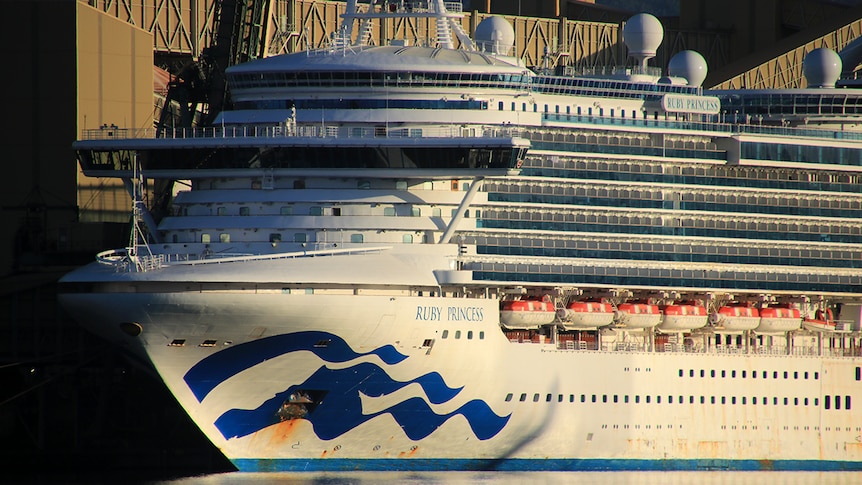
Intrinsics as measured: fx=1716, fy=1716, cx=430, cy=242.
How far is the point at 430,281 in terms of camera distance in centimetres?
4962

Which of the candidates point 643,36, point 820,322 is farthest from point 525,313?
point 643,36

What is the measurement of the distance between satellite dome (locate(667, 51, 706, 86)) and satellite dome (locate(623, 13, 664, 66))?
1367 mm

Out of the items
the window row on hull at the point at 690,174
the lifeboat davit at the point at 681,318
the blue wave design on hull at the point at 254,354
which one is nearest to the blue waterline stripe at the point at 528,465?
the blue wave design on hull at the point at 254,354

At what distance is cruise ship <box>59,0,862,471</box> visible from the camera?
48.3 meters

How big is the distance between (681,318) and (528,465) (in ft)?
24.3

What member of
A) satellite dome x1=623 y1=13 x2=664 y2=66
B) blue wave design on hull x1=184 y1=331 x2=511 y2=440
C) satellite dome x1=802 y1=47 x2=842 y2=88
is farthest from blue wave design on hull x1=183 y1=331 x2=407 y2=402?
satellite dome x1=802 y1=47 x2=842 y2=88

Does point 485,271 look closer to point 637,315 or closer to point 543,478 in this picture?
point 637,315

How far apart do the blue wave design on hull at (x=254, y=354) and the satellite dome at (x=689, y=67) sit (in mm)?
19991

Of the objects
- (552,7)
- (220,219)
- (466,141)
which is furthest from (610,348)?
(552,7)

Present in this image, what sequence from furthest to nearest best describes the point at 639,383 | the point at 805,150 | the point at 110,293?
1. the point at 805,150
2. the point at 639,383
3. the point at 110,293

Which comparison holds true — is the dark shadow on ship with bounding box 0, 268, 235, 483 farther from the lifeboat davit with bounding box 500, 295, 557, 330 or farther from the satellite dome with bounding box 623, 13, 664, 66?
the satellite dome with bounding box 623, 13, 664, 66

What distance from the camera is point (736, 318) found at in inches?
2247

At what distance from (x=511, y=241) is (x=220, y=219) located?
888cm

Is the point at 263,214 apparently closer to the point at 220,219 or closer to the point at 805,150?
the point at 220,219
